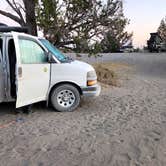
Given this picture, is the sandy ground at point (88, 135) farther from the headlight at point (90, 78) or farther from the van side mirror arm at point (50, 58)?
the van side mirror arm at point (50, 58)

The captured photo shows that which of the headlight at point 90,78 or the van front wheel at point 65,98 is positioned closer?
the van front wheel at point 65,98

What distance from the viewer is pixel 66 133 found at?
5605 mm

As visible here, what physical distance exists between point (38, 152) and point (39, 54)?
2.90 meters

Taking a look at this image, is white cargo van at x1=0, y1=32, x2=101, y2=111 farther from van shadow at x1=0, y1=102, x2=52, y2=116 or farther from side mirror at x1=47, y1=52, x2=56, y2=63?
van shadow at x1=0, y1=102, x2=52, y2=116

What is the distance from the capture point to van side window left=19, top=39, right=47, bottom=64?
22.0 feet

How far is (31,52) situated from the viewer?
6871mm

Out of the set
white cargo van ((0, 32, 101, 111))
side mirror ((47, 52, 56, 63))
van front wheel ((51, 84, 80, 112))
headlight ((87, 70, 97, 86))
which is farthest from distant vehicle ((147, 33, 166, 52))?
side mirror ((47, 52, 56, 63))

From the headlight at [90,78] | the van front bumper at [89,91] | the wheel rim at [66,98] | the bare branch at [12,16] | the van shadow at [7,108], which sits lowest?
the van shadow at [7,108]

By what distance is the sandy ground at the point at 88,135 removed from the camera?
14.5 feet

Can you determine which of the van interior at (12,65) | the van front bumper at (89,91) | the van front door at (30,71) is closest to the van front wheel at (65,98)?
the van front bumper at (89,91)

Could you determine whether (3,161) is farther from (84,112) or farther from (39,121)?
(84,112)

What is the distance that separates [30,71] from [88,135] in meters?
2.13

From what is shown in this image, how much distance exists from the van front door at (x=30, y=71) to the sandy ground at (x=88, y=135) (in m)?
0.51

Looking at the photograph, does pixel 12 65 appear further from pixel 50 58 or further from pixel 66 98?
pixel 66 98
